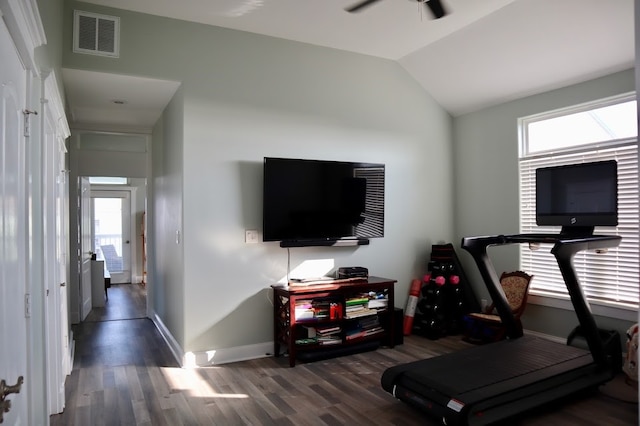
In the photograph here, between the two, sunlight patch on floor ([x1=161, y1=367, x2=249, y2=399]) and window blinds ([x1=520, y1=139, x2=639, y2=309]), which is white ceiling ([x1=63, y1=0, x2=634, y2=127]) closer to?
window blinds ([x1=520, y1=139, x2=639, y2=309])

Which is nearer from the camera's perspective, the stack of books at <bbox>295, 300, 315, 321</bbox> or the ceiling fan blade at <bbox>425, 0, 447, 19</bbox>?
the ceiling fan blade at <bbox>425, 0, 447, 19</bbox>

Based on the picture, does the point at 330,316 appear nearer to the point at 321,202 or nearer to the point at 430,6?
the point at 321,202

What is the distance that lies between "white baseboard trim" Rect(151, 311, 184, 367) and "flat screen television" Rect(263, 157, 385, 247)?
1.39 m

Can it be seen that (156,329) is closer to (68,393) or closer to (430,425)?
(68,393)

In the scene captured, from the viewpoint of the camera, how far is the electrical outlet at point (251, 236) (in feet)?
14.8

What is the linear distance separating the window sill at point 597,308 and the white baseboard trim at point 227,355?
2929 millimetres

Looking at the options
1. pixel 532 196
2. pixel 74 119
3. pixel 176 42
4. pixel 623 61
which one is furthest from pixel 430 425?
pixel 74 119

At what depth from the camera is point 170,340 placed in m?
4.85

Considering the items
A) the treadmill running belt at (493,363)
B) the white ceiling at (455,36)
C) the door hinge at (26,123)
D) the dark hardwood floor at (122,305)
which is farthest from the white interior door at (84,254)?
the treadmill running belt at (493,363)

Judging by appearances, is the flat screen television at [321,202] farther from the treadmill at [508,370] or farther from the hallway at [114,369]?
the hallway at [114,369]

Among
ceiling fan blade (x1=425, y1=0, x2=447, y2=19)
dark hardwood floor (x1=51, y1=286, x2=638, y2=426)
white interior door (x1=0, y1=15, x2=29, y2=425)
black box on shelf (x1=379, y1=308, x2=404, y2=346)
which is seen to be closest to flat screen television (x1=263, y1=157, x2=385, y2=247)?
black box on shelf (x1=379, y1=308, x2=404, y2=346)

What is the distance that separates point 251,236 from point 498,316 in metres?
2.82

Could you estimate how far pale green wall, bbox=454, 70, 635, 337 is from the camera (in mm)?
4676

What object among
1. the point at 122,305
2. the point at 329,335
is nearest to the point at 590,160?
the point at 329,335
